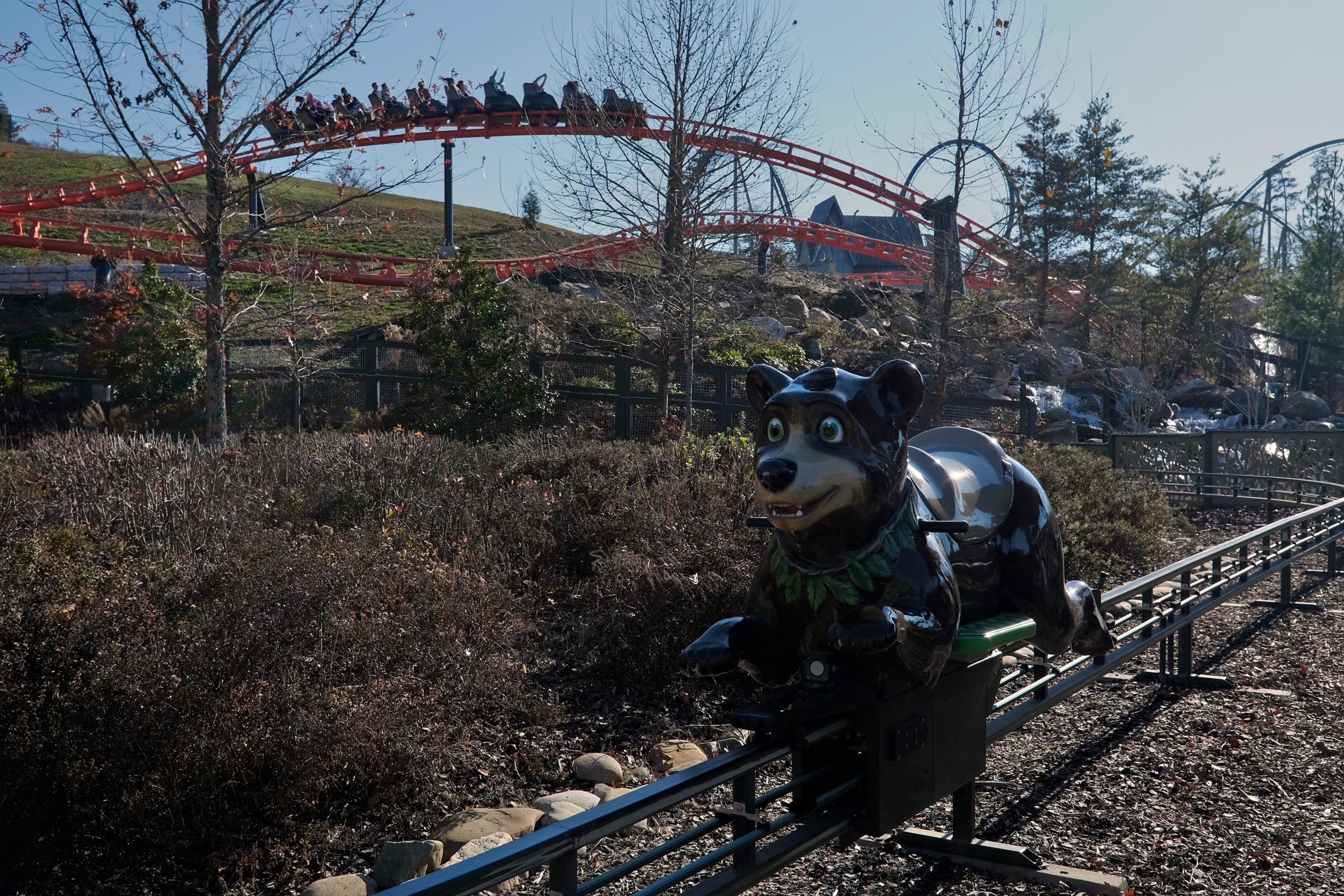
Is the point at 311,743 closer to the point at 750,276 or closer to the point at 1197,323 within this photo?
the point at 750,276

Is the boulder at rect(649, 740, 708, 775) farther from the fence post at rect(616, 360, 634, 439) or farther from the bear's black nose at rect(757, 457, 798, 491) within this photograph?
the fence post at rect(616, 360, 634, 439)

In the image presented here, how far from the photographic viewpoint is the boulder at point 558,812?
146 inches

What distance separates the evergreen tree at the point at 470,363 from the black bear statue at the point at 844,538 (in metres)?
12.7

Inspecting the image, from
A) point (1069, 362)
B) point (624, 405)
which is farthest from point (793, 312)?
point (624, 405)

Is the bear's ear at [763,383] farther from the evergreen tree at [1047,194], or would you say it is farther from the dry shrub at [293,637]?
the evergreen tree at [1047,194]

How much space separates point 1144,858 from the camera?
11.4 ft

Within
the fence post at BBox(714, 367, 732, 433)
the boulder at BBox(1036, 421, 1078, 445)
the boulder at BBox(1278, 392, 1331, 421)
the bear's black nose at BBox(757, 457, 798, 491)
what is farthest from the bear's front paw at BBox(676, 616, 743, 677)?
the boulder at BBox(1278, 392, 1331, 421)

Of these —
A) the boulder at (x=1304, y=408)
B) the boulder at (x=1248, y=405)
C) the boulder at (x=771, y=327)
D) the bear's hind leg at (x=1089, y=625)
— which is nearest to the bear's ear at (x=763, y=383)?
the bear's hind leg at (x=1089, y=625)

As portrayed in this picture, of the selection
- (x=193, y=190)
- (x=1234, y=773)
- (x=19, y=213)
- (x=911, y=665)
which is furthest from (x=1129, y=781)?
(x=193, y=190)

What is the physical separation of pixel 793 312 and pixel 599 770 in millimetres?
24721

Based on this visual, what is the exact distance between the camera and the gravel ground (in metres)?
3.38

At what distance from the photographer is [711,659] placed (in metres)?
2.31

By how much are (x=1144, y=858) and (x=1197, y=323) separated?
102 feet

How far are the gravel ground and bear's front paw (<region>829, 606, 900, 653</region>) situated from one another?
1.56 metres
